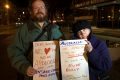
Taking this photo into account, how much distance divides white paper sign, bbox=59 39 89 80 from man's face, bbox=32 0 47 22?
0.38m

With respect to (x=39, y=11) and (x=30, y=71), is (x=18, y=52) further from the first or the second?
(x=39, y=11)

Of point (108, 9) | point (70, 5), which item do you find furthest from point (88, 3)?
point (70, 5)

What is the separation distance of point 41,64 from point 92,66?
61cm

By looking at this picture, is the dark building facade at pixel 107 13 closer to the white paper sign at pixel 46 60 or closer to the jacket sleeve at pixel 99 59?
the jacket sleeve at pixel 99 59

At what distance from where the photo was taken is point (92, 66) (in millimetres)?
3406

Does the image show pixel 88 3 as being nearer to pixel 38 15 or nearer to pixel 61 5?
pixel 61 5

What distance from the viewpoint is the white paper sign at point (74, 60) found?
3350 mm

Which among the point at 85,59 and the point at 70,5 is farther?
the point at 70,5

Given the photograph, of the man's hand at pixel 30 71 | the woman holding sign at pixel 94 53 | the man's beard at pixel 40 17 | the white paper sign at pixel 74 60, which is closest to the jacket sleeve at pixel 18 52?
the man's hand at pixel 30 71

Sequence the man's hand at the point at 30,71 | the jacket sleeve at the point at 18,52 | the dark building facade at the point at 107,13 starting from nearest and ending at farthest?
1. the man's hand at the point at 30,71
2. the jacket sleeve at the point at 18,52
3. the dark building facade at the point at 107,13

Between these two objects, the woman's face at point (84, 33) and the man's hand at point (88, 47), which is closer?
the man's hand at point (88, 47)

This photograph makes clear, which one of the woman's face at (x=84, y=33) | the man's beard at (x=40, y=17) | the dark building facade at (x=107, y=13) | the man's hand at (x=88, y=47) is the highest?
the man's beard at (x=40, y=17)

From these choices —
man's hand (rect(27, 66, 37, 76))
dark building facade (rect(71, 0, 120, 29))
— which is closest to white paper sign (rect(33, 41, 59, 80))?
man's hand (rect(27, 66, 37, 76))

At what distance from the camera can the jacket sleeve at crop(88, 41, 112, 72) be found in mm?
3271
